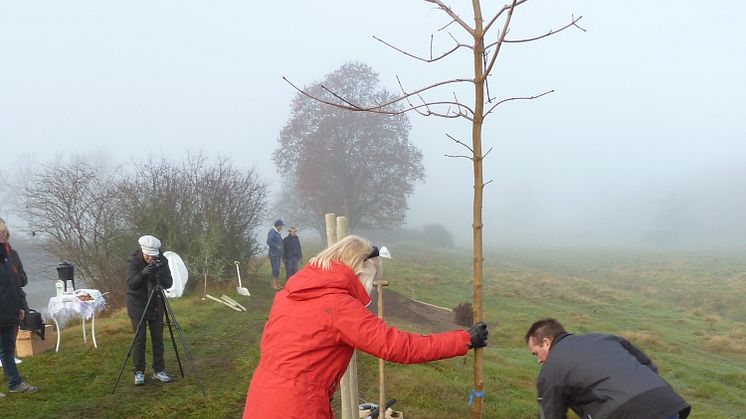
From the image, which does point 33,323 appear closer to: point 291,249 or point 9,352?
point 9,352

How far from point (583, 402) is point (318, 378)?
4.96ft

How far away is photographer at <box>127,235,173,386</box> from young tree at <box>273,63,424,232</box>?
20.7m

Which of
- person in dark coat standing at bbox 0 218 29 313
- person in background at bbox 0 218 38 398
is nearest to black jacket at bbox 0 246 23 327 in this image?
person in background at bbox 0 218 38 398

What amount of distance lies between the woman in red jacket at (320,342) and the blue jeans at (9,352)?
4.74 meters

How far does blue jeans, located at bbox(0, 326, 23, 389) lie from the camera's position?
18.0 ft

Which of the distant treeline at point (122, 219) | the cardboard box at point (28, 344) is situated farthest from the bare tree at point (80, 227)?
the cardboard box at point (28, 344)

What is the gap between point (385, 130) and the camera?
88.9 feet

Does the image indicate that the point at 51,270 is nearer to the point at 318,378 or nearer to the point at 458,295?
the point at 458,295

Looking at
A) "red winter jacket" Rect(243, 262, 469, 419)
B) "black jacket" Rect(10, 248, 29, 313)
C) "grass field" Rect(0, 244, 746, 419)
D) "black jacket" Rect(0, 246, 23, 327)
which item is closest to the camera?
"red winter jacket" Rect(243, 262, 469, 419)

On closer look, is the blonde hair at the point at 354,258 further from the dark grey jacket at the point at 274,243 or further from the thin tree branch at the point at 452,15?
the dark grey jacket at the point at 274,243

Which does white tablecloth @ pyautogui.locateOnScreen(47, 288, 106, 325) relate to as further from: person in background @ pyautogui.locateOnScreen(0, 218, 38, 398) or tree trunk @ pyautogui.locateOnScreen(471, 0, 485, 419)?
tree trunk @ pyautogui.locateOnScreen(471, 0, 485, 419)

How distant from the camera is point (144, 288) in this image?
6.25 meters

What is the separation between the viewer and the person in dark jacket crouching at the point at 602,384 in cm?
254

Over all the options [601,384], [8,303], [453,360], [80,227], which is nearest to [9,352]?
[8,303]
